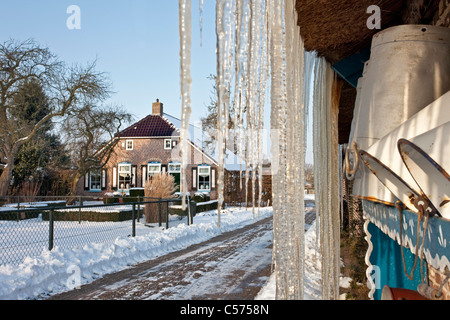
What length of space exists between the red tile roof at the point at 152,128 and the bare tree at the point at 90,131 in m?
3.39

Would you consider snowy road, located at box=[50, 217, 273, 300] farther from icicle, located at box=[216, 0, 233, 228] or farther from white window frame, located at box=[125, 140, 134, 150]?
white window frame, located at box=[125, 140, 134, 150]

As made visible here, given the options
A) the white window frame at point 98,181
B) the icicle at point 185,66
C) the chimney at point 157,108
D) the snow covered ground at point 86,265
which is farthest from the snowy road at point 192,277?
the chimney at point 157,108

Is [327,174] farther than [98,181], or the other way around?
[98,181]

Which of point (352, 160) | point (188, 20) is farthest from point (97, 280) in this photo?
point (188, 20)

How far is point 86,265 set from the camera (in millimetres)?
5723

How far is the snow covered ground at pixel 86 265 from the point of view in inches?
178

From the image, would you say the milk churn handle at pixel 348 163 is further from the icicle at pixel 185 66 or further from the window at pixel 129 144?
the window at pixel 129 144

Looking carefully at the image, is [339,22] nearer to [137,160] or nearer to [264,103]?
[264,103]

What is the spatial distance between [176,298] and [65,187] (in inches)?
915

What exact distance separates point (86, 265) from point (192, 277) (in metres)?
1.92

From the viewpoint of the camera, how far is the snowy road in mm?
4453

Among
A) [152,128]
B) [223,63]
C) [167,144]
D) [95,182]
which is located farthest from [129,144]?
[223,63]
